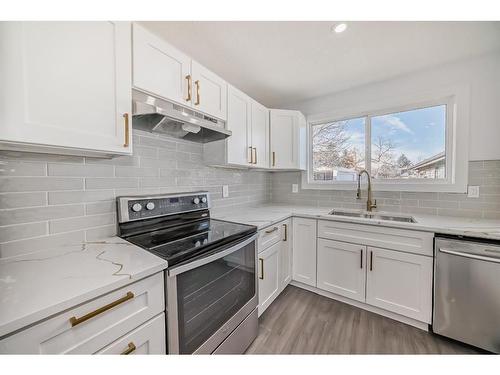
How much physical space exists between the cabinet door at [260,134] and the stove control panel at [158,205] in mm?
716

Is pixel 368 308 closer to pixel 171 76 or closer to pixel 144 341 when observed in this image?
pixel 144 341

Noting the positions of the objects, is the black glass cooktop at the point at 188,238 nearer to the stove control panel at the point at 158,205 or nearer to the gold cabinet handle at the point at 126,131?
the stove control panel at the point at 158,205

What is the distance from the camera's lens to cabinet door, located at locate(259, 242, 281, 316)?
5.45 feet

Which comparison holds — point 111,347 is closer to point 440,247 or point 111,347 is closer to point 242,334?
point 242,334

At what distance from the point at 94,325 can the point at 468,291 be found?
2.17m

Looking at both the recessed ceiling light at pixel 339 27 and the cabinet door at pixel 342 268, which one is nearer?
the recessed ceiling light at pixel 339 27

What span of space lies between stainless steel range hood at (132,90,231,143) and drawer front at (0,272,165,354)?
867mm

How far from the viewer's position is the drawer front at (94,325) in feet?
1.84

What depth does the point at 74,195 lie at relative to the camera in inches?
44.1

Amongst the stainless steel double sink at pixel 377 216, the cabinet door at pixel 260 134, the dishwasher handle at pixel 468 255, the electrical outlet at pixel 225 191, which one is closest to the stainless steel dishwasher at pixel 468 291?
the dishwasher handle at pixel 468 255

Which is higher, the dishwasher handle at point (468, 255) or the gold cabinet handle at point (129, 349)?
the dishwasher handle at point (468, 255)

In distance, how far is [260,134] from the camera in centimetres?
218

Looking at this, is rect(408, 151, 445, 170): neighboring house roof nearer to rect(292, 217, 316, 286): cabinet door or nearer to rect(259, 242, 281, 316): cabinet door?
rect(292, 217, 316, 286): cabinet door
